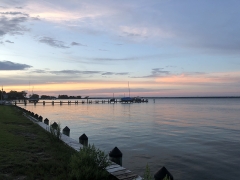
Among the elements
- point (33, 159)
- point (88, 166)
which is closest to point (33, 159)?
point (33, 159)

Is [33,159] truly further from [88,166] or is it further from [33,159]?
[88,166]

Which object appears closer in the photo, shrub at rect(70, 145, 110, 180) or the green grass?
shrub at rect(70, 145, 110, 180)

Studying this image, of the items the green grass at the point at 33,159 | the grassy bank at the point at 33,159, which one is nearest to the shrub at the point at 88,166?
the grassy bank at the point at 33,159

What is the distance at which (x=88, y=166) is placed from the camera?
6625mm

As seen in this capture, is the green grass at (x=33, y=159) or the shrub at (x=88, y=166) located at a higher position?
the shrub at (x=88, y=166)

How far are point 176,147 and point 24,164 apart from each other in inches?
444

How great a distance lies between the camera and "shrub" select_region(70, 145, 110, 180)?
6352 mm

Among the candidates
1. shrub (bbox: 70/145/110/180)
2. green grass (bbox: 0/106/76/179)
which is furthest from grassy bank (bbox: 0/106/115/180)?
shrub (bbox: 70/145/110/180)

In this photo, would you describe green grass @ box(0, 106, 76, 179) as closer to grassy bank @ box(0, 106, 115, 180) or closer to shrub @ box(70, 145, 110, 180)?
grassy bank @ box(0, 106, 115, 180)

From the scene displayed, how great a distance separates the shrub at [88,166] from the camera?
6.35 metres

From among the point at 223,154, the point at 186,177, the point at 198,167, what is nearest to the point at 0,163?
the point at 186,177

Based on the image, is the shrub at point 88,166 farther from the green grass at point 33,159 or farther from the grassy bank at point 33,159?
the green grass at point 33,159

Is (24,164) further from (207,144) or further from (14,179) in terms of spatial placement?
(207,144)

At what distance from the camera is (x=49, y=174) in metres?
7.17
